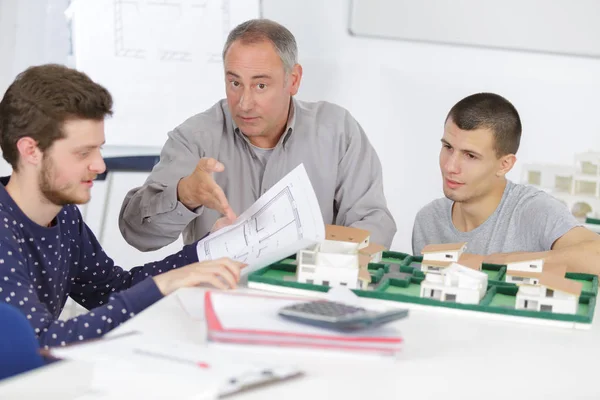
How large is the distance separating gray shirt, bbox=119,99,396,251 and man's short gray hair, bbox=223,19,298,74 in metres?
0.18

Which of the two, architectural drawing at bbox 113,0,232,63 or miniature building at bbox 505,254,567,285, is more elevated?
architectural drawing at bbox 113,0,232,63

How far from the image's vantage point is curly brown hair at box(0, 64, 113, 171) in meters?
1.74

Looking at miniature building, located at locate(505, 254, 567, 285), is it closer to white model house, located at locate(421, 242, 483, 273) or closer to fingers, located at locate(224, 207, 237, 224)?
white model house, located at locate(421, 242, 483, 273)

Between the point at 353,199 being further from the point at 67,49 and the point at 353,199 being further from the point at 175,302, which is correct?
the point at 67,49

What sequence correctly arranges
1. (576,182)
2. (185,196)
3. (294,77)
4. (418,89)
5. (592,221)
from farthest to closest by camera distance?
(418,89) < (576,182) < (592,221) < (294,77) < (185,196)

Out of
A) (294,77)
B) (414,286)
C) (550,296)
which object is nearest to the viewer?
(550,296)

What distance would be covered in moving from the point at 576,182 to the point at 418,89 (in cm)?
113

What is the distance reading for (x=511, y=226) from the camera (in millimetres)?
2398

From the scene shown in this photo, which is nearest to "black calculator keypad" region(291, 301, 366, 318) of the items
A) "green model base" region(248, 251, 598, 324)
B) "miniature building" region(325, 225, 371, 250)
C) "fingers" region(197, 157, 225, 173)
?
"green model base" region(248, 251, 598, 324)

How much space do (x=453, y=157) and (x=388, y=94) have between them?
1609 mm

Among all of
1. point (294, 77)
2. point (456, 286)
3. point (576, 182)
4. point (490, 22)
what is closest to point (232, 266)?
point (456, 286)

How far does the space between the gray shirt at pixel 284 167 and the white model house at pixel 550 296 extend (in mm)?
916

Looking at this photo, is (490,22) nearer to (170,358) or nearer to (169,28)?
(169,28)

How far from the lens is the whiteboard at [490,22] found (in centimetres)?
378
